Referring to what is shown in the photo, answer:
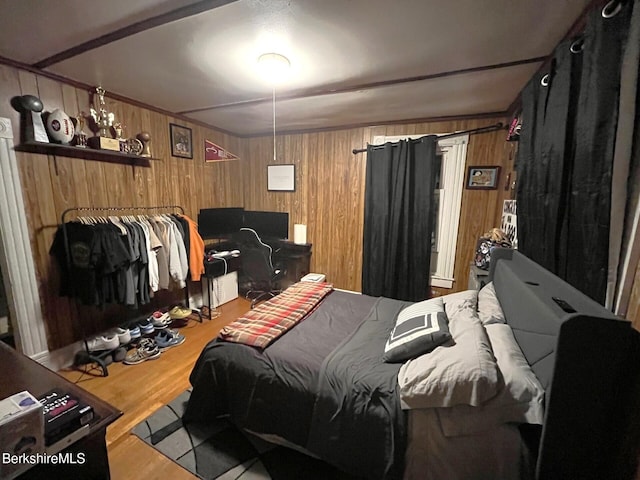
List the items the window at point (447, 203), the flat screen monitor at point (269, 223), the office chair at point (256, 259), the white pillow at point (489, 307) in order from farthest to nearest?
1. the flat screen monitor at point (269, 223)
2. the office chair at point (256, 259)
3. the window at point (447, 203)
4. the white pillow at point (489, 307)

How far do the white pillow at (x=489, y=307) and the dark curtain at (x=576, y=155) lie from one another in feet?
1.14

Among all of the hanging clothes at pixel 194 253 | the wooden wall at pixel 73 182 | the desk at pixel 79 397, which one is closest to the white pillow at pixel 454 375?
the desk at pixel 79 397

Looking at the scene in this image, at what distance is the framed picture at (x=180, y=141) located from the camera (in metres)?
3.00

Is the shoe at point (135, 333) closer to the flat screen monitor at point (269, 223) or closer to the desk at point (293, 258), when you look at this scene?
the desk at point (293, 258)

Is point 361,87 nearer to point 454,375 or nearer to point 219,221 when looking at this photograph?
point 454,375

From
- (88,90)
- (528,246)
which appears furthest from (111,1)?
(528,246)

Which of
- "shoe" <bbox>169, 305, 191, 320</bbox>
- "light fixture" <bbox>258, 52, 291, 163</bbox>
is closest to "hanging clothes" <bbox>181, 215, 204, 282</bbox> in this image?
"shoe" <bbox>169, 305, 191, 320</bbox>

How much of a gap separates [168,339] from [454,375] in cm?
263

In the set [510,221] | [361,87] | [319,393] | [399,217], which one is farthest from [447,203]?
[319,393]

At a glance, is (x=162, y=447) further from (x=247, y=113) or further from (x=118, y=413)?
(x=247, y=113)

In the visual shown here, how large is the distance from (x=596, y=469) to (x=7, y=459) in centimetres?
175

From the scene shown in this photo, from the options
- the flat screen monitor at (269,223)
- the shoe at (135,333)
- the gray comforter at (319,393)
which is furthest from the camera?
the flat screen monitor at (269,223)

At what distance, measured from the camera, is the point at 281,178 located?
150 inches

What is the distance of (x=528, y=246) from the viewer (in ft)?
5.41
